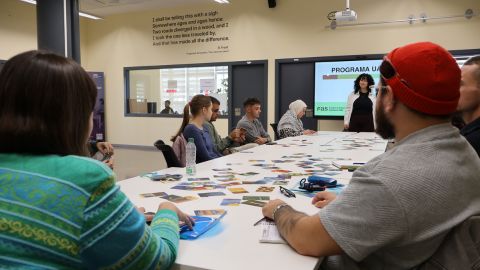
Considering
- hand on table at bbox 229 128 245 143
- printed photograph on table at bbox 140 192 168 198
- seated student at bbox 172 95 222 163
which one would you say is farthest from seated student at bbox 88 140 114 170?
hand on table at bbox 229 128 245 143

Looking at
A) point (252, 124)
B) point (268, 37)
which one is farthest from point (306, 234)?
point (268, 37)

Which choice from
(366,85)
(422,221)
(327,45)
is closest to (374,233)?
(422,221)

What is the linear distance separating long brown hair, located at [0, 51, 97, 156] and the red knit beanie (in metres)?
0.88

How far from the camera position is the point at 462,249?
39.1 inches

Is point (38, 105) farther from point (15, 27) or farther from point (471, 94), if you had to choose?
point (15, 27)

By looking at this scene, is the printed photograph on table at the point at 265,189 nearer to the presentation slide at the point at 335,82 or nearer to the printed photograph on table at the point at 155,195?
the printed photograph on table at the point at 155,195

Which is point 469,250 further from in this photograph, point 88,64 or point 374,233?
point 88,64

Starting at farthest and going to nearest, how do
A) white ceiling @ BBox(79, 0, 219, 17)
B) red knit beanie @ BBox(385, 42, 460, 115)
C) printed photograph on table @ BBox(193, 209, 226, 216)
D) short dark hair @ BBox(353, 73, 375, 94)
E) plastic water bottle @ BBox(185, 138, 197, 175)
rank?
1. white ceiling @ BBox(79, 0, 219, 17)
2. short dark hair @ BBox(353, 73, 375, 94)
3. plastic water bottle @ BBox(185, 138, 197, 175)
4. printed photograph on table @ BBox(193, 209, 226, 216)
5. red knit beanie @ BBox(385, 42, 460, 115)

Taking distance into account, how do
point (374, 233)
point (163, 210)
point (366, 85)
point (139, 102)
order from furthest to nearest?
point (139, 102) < point (366, 85) < point (163, 210) < point (374, 233)

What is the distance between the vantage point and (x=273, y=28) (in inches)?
303

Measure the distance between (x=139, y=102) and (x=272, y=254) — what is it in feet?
28.8

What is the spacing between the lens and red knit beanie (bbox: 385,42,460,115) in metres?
1.06

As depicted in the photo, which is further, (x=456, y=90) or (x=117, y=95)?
(x=117, y=95)

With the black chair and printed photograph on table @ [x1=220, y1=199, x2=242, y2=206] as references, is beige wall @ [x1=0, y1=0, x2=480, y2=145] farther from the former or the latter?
printed photograph on table @ [x1=220, y1=199, x2=242, y2=206]
